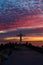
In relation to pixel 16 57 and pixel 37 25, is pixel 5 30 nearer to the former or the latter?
pixel 37 25

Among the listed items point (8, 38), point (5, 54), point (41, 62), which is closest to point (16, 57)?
point (5, 54)

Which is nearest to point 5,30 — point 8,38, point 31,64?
point 8,38

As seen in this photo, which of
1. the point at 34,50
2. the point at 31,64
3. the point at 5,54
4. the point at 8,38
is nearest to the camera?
the point at 31,64

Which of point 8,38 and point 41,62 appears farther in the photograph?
point 8,38

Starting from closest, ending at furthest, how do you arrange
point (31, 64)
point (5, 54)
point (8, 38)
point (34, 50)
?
point (31, 64)
point (5, 54)
point (34, 50)
point (8, 38)

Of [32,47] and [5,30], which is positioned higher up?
[5,30]

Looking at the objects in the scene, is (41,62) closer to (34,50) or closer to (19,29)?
(34,50)
